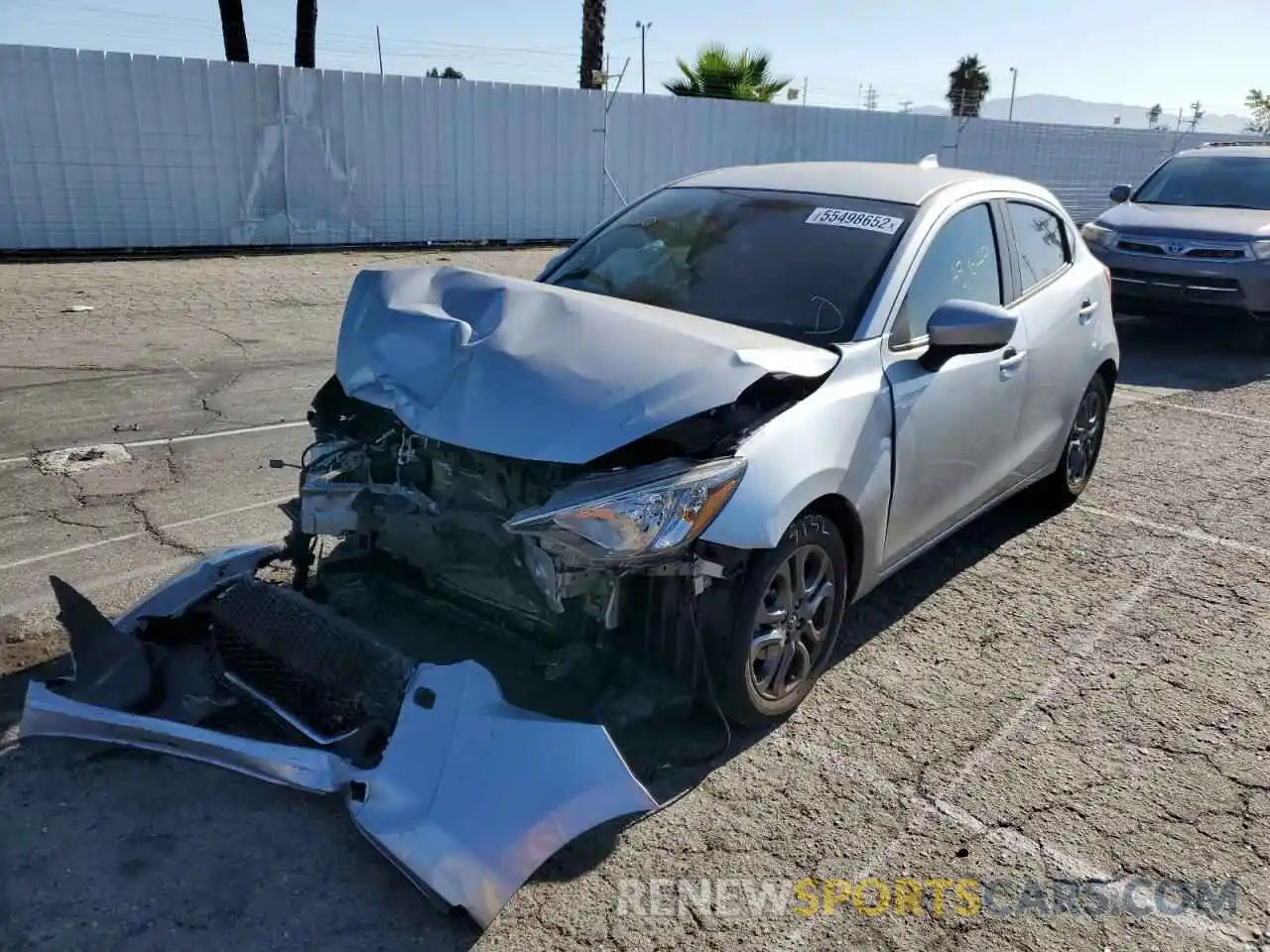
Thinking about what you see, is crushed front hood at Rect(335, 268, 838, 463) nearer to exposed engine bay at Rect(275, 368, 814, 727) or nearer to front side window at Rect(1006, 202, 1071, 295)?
exposed engine bay at Rect(275, 368, 814, 727)

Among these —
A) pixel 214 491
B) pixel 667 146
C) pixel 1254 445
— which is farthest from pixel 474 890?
pixel 667 146

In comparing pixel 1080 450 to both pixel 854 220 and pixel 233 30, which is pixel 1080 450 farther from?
pixel 233 30

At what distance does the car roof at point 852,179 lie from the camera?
4363 mm

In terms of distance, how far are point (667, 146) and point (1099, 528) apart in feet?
45.6

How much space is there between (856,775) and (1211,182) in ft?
34.3

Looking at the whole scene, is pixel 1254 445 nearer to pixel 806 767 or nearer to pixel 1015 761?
pixel 1015 761

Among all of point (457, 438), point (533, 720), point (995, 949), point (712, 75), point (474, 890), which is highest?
point (712, 75)

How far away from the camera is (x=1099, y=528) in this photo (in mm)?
5617

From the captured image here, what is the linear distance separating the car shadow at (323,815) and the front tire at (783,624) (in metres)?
0.14

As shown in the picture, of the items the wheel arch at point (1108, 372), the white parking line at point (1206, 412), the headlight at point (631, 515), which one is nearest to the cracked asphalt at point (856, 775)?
the wheel arch at point (1108, 372)

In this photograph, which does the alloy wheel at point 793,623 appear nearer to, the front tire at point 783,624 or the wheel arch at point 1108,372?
the front tire at point 783,624

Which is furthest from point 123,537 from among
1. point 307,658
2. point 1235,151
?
point 1235,151

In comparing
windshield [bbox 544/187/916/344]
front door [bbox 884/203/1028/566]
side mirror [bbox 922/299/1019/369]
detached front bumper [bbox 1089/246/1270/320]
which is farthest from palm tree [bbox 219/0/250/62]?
side mirror [bbox 922/299/1019/369]

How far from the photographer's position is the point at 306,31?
17.2m
